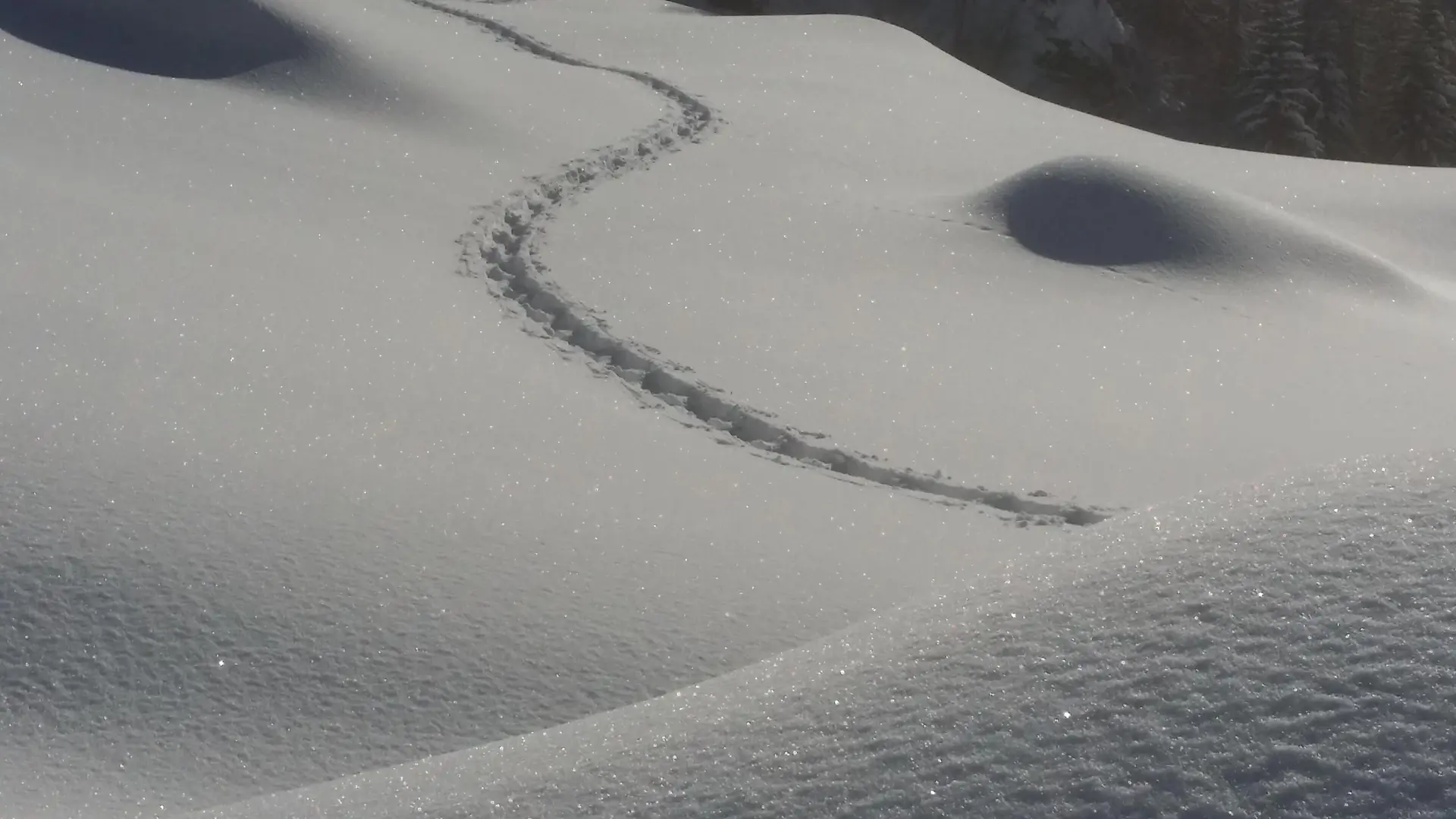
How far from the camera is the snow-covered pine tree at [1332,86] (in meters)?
22.5

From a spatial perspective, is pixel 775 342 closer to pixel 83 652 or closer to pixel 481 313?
pixel 481 313

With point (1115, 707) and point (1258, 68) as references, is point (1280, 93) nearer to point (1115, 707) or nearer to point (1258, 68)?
point (1258, 68)

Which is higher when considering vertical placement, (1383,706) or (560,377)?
(1383,706)

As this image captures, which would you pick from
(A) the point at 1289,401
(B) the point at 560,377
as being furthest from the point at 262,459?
(A) the point at 1289,401

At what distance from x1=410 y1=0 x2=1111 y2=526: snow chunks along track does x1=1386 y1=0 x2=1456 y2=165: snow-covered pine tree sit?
1662cm

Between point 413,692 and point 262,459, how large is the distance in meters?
1.09

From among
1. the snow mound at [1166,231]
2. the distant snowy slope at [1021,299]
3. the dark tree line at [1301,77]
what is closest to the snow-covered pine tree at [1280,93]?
the dark tree line at [1301,77]

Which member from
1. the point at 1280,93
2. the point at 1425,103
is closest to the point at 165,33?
the point at 1280,93

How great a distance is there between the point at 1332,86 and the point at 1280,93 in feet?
5.74

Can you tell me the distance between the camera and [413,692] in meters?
2.83

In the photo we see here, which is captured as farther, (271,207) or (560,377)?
(271,207)

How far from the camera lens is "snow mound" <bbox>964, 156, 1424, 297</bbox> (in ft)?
22.0

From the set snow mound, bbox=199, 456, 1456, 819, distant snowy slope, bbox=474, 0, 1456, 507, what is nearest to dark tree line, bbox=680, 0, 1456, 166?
distant snowy slope, bbox=474, 0, 1456, 507

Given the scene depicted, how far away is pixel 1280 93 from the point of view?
70.9 feet
